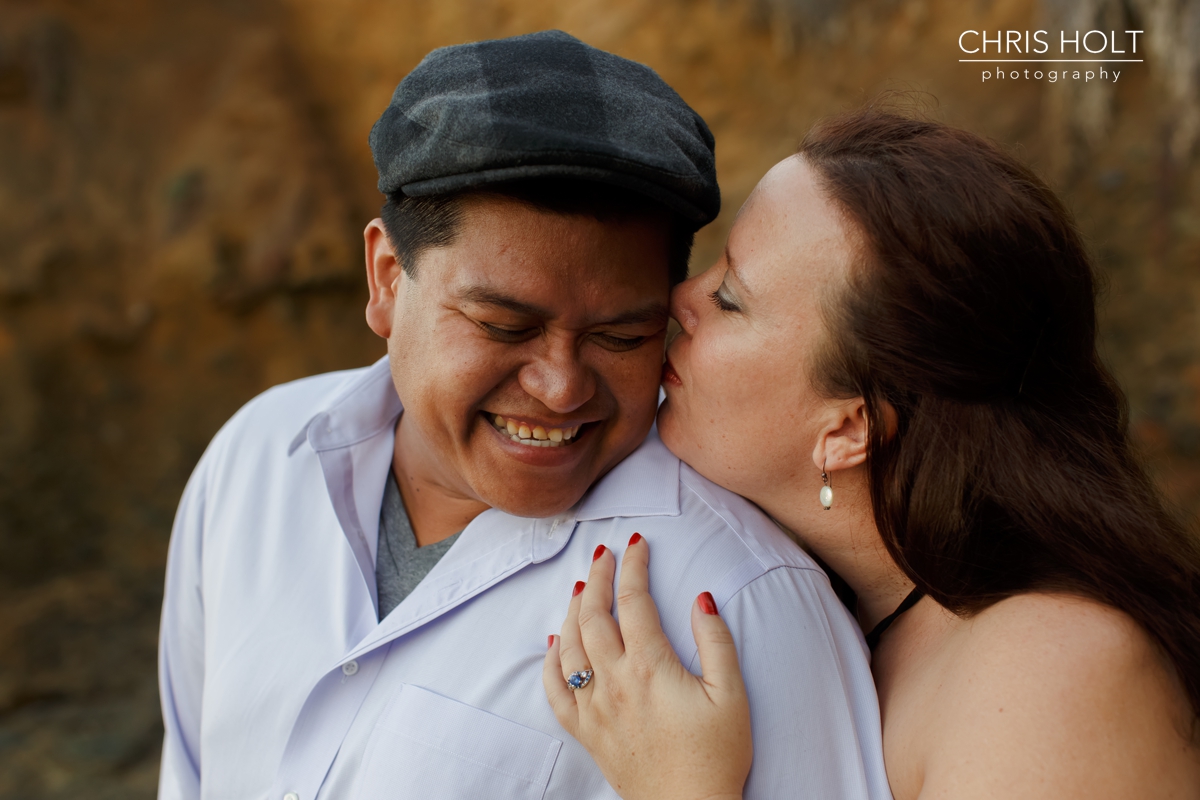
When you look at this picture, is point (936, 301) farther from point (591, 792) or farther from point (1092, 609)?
point (591, 792)

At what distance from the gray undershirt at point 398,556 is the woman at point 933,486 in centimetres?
54

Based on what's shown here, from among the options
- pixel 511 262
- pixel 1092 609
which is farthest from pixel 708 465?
pixel 1092 609

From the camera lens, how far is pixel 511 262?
1.66 m

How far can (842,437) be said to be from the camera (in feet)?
5.89

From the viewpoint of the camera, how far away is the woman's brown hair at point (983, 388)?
1.63 m

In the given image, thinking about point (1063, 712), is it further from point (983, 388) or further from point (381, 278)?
point (381, 278)

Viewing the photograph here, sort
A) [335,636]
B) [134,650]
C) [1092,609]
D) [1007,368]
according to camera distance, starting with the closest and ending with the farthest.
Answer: [1092,609] < [1007,368] < [335,636] < [134,650]

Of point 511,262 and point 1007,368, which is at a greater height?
point 511,262

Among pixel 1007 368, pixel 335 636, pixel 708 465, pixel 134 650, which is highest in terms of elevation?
pixel 1007 368

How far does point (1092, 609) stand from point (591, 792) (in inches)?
36.9

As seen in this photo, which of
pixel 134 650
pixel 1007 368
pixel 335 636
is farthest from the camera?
pixel 134 650

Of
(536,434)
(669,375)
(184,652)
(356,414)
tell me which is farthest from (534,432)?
(184,652)

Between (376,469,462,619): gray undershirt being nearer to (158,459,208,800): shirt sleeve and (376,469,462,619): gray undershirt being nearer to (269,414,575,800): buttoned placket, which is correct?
(269,414,575,800): buttoned placket

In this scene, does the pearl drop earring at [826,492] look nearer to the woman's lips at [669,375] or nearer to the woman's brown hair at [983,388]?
the woman's brown hair at [983,388]
